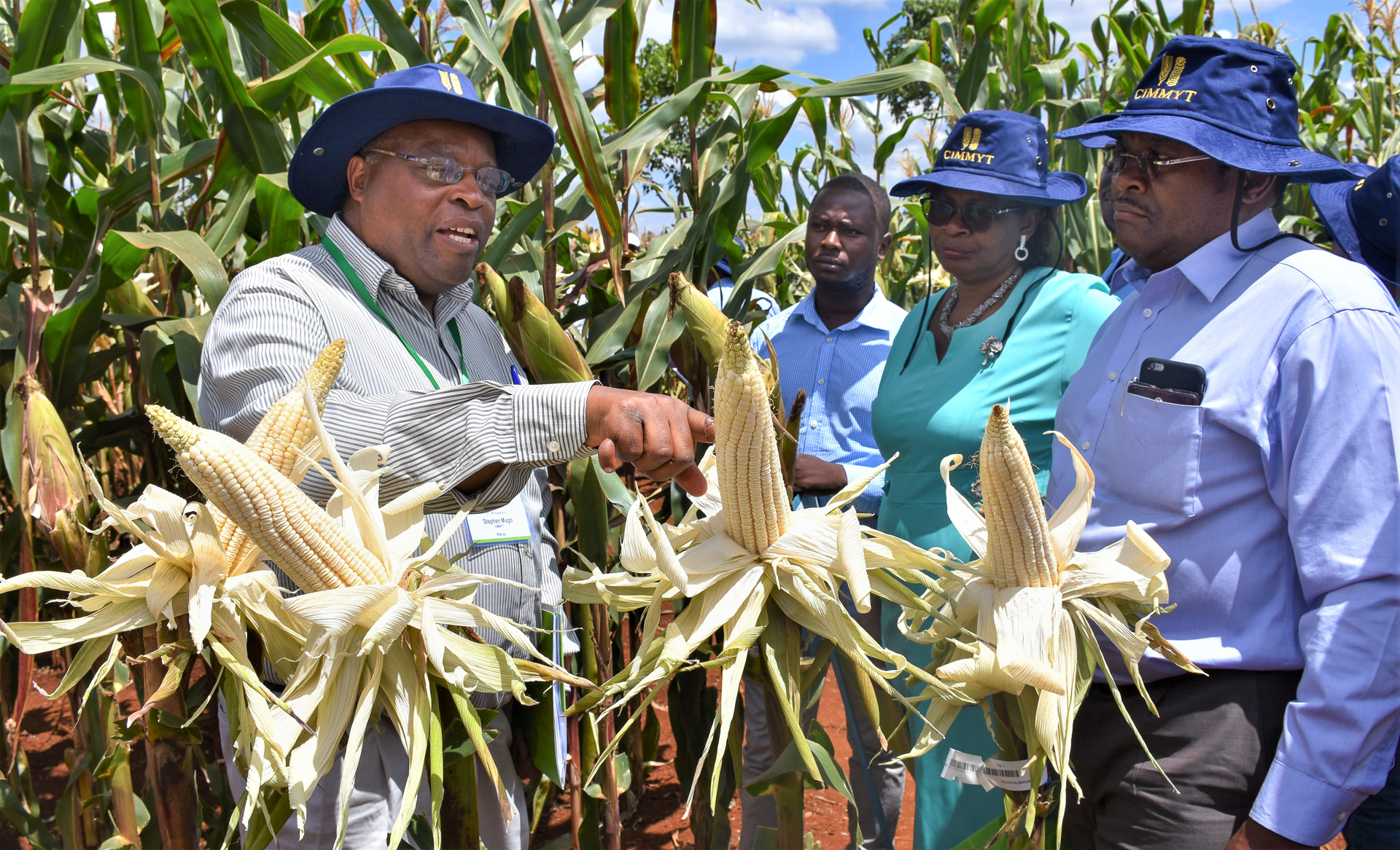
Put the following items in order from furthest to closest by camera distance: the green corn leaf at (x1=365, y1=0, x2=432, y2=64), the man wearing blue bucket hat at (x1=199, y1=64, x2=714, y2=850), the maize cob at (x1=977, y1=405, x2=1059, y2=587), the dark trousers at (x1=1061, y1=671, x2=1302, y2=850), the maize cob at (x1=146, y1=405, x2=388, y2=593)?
1. the green corn leaf at (x1=365, y1=0, x2=432, y2=64)
2. the dark trousers at (x1=1061, y1=671, x2=1302, y2=850)
3. the man wearing blue bucket hat at (x1=199, y1=64, x2=714, y2=850)
4. the maize cob at (x1=977, y1=405, x2=1059, y2=587)
5. the maize cob at (x1=146, y1=405, x2=388, y2=593)

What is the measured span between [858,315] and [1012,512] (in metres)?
2.12

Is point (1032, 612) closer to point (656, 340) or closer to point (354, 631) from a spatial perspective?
point (354, 631)

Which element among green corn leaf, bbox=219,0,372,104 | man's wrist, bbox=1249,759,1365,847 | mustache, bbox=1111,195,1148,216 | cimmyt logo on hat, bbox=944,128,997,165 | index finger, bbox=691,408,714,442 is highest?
green corn leaf, bbox=219,0,372,104

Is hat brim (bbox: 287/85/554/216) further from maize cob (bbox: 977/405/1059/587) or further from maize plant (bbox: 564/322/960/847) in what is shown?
maize cob (bbox: 977/405/1059/587)

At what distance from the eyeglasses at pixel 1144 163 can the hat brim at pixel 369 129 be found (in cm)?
117

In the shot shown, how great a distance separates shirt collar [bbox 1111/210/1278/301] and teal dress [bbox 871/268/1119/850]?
63cm

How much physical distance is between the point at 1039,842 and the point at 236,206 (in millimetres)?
2267

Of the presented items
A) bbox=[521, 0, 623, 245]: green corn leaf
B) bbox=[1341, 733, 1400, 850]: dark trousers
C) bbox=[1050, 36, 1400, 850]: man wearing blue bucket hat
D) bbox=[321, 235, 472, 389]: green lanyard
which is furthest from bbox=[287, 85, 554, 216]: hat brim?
bbox=[1341, 733, 1400, 850]: dark trousers

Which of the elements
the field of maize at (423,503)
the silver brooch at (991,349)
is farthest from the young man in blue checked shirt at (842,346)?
the silver brooch at (991,349)

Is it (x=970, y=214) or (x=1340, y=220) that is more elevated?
(x=970, y=214)

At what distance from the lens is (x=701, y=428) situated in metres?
1.20

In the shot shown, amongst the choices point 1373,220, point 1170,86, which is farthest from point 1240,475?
point 1373,220

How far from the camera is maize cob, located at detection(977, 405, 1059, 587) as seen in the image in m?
1.09

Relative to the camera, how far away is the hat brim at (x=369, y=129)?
1.80 m
